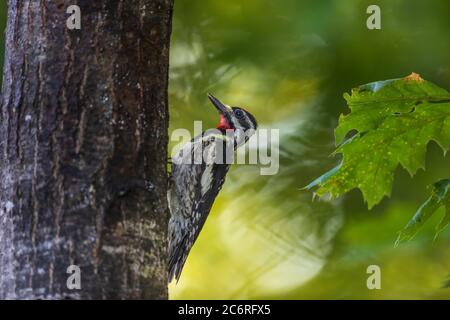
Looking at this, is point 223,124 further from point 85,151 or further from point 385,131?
point 85,151

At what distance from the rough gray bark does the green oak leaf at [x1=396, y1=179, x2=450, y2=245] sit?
2.87 feet

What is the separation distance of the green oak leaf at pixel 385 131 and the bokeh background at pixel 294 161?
210cm

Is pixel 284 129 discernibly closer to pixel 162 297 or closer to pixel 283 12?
pixel 283 12

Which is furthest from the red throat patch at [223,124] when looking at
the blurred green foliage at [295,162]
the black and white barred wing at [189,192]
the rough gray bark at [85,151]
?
the rough gray bark at [85,151]

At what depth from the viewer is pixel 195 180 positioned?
4.71 meters

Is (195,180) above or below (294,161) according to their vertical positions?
below

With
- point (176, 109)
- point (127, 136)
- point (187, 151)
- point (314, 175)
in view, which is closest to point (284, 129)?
point (314, 175)

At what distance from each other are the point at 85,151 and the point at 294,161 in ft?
11.8

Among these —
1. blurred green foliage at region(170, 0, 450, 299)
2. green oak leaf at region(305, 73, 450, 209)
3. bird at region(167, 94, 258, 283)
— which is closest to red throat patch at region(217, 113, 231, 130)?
bird at region(167, 94, 258, 283)

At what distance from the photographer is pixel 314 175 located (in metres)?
5.75

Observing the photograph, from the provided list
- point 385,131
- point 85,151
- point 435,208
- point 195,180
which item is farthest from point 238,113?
point 85,151

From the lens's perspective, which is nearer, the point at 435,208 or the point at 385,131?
the point at 435,208

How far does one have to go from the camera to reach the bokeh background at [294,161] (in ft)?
16.5

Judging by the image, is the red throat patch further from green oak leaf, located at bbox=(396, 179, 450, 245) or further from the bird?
green oak leaf, located at bbox=(396, 179, 450, 245)
